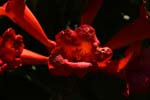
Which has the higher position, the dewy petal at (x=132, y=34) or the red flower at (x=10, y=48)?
the red flower at (x=10, y=48)

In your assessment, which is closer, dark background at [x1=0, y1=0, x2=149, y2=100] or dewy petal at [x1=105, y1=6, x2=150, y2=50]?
dewy petal at [x1=105, y1=6, x2=150, y2=50]

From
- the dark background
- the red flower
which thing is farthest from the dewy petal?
the red flower

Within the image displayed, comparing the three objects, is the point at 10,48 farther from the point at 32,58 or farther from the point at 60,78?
the point at 60,78

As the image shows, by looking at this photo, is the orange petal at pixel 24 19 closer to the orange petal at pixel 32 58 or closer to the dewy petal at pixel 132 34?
the orange petal at pixel 32 58

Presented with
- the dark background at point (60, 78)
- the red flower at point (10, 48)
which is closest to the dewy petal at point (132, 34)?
the dark background at point (60, 78)

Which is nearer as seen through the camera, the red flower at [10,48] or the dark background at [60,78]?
the red flower at [10,48]

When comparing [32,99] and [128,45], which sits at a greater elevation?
[128,45]

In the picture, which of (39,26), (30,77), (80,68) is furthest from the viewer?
(30,77)

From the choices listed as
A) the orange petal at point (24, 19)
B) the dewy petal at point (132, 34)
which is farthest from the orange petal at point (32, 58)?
the dewy petal at point (132, 34)

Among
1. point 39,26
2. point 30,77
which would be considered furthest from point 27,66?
point 39,26

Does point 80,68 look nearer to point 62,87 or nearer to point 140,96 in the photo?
point 62,87

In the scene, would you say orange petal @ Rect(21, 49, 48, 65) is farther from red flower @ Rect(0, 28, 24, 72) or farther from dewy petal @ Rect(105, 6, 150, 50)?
dewy petal @ Rect(105, 6, 150, 50)
